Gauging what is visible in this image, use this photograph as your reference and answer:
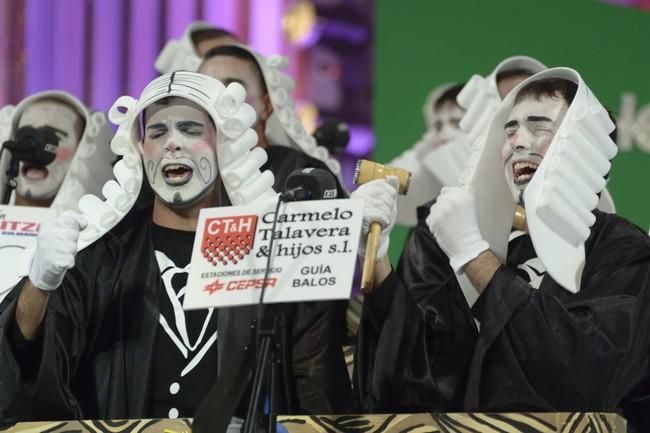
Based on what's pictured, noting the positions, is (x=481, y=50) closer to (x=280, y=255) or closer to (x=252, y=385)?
(x=280, y=255)

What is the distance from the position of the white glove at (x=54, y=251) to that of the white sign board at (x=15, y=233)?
0.55 metres

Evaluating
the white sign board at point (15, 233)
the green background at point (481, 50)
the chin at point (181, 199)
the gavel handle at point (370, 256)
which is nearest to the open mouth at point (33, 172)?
the white sign board at point (15, 233)

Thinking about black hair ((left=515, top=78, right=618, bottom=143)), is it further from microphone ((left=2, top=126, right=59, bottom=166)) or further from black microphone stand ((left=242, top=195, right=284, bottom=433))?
microphone ((left=2, top=126, right=59, bottom=166))

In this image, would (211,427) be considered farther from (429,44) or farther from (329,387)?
(429,44)

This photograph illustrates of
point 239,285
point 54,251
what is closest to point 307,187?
point 239,285

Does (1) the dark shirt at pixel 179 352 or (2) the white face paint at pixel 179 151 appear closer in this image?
(1) the dark shirt at pixel 179 352

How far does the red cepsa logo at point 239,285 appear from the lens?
3.42m

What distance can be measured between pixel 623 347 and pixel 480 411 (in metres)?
0.41

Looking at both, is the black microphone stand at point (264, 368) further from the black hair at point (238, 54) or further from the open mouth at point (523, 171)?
the black hair at point (238, 54)

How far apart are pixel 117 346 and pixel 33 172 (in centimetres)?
113

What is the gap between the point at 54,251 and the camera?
12.5ft

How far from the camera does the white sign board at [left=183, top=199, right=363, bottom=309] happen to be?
3.40 meters

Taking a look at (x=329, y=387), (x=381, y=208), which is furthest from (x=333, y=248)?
(x=329, y=387)

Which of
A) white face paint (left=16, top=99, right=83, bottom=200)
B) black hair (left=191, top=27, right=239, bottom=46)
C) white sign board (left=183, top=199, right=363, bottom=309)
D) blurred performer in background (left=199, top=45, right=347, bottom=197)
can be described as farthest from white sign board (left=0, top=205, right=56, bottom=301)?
black hair (left=191, top=27, right=239, bottom=46)
